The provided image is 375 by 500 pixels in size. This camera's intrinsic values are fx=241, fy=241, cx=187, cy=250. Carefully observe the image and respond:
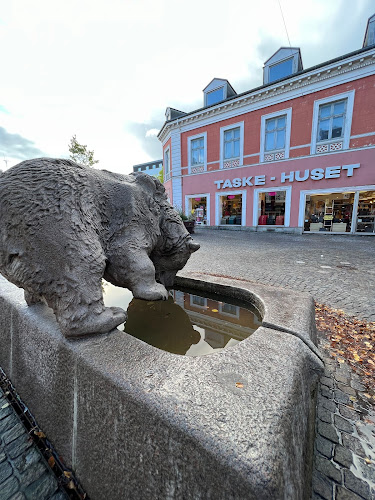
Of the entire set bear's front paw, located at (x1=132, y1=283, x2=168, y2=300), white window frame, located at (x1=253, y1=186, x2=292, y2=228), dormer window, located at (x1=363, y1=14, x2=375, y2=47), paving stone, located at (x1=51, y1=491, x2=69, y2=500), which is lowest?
paving stone, located at (x1=51, y1=491, x2=69, y2=500)

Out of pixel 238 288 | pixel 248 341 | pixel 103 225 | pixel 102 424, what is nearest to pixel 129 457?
pixel 102 424

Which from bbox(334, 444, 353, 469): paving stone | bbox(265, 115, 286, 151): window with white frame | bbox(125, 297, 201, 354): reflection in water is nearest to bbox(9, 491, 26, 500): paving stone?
bbox(125, 297, 201, 354): reflection in water

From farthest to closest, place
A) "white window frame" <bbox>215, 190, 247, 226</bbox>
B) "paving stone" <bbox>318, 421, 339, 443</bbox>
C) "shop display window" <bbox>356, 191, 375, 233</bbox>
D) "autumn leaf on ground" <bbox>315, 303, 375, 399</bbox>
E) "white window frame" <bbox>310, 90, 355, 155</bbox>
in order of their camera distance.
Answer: "white window frame" <bbox>215, 190, 247, 226</bbox>, "shop display window" <bbox>356, 191, 375, 233</bbox>, "white window frame" <bbox>310, 90, 355, 155</bbox>, "autumn leaf on ground" <bbox>315, 303, 375, 399</bbox>, "paving stone" <bbox>318, 421, 339, 443</bbox>

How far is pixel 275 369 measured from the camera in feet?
4.20

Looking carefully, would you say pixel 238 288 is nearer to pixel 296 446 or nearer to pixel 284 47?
pixel 296 446

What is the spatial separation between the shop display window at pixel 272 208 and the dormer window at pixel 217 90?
7518 mm

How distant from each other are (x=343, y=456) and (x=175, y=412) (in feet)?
3.93

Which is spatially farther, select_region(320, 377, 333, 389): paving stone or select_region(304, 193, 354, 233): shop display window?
select_region(304, 193, 354, 233): shop display window

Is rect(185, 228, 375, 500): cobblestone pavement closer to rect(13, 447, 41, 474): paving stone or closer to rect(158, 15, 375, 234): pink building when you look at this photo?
rect(13, 447, 41, 474): paving stone

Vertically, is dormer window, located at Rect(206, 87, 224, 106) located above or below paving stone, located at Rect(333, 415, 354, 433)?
above

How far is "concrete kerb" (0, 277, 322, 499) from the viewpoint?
0.84 metres

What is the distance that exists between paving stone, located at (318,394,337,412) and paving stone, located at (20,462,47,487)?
1.93 metres

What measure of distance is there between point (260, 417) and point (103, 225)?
1568 mm

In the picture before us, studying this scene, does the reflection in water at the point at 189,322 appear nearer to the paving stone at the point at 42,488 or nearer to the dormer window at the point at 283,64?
the paving stone at the point at 42,488
